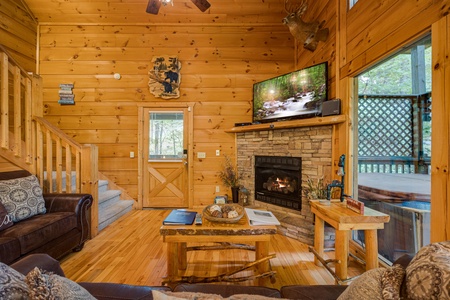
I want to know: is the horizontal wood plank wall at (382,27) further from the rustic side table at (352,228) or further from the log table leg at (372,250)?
the log table leg at (372,250)

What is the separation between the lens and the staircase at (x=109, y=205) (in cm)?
305

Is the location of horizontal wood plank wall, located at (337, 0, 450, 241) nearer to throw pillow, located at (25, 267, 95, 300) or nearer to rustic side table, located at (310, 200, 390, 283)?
rustic side table, located at (310, 200, 390, 283)

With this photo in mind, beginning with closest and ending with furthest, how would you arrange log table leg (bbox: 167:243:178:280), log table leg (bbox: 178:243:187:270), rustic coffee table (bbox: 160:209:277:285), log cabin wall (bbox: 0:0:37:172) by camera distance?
rustic coffee table (bbox: 160:209:277:285) → log table leg (bbox: 167:243:178:280) → log table leg (bbox: 178:243:187:270) → log cabin wall (bbox: 0:0:37:172)

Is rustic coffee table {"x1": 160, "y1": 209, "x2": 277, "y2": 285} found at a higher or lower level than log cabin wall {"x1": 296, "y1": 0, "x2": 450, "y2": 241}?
lower

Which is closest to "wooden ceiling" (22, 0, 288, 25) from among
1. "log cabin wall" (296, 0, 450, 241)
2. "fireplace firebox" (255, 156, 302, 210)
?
"log cabin wall" (296, 0, 450, 241)

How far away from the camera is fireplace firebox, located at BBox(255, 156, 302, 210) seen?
9.67 ft

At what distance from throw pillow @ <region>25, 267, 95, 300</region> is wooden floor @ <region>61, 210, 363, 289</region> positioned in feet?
4.39

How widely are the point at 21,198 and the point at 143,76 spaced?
273 centimetres

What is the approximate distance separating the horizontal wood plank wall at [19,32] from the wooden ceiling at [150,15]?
19 cm

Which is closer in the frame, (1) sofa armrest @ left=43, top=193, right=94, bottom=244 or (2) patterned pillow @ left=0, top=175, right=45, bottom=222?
(2) patterned pillow @ left=0, top=175, right=45, bottom=222

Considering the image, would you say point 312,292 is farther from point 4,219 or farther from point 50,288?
point 4,219

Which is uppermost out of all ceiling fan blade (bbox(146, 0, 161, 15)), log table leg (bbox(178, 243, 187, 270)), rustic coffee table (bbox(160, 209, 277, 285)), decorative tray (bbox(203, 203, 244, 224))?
ceiling fan blade (bbox(146, 0, 161, 15))

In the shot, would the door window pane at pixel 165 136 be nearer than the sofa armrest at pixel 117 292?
No

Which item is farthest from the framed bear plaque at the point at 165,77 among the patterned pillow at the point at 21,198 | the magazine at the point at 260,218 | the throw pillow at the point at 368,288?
the throw pillow at the point at 368,288
